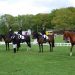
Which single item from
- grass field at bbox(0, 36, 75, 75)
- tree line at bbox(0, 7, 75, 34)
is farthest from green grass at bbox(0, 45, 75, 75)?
tree line at bbox(0, 7, 75, 34)

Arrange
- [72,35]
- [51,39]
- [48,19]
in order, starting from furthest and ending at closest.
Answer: [48,19], [51,39], [72,35]

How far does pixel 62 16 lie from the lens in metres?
140

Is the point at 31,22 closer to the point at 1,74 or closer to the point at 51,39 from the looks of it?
the point at 51,39

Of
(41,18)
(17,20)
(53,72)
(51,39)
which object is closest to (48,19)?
(41,18)

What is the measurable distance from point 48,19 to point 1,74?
14418 centimetres

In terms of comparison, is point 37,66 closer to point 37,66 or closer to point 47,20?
point 37,66

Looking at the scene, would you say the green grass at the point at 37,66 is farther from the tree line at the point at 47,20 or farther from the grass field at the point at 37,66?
the tree line at the point at 47,20

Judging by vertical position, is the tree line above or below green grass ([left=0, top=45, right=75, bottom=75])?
below

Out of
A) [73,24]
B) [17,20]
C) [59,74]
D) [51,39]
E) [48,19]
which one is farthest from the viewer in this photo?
[48,19]

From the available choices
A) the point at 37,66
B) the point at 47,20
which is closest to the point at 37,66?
the point at 37,66

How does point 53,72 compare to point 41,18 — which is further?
point 41,18

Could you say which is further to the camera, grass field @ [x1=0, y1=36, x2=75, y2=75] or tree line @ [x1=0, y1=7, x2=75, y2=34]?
tree line @ [x1=0, y1=7, x2=75, y2=34]

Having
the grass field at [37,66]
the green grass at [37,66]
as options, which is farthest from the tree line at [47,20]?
the green grass at [37,66]

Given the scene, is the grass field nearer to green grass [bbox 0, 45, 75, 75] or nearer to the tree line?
green grass [bbox 0, 45, 75, 75]
